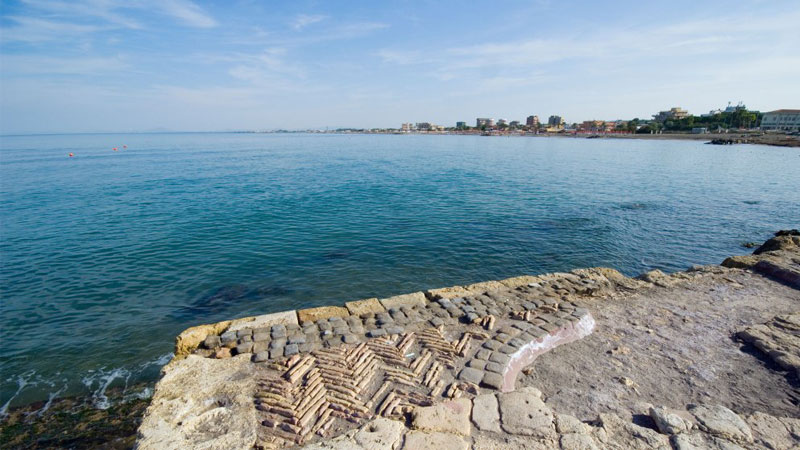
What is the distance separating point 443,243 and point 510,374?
974 cm

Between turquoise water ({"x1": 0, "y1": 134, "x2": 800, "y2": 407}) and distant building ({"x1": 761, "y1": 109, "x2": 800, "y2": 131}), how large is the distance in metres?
120

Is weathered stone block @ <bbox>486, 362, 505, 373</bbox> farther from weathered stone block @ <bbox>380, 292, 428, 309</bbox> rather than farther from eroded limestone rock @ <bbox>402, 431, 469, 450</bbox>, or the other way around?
weathered stone block @ <bbox>380, 292, 428, 309</bbox>

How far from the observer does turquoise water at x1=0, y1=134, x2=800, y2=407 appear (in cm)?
887

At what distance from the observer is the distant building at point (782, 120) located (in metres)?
105

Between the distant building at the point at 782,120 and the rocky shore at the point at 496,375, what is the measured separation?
154 meters

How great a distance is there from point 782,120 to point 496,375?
164443 millimetres

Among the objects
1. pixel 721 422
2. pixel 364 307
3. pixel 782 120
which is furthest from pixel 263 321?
pixel 782 120

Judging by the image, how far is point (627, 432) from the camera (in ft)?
13.5

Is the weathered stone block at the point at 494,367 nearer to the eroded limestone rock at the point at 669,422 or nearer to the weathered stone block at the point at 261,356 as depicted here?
the eroded limestone rock at the point at 669,422

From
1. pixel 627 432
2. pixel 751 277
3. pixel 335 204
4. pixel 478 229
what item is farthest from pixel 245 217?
pixel 751 277

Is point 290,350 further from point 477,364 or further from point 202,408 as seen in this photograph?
point 477,364

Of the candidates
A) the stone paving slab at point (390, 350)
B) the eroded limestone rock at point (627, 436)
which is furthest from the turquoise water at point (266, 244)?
the eroded limestone rock at point (627, 436)

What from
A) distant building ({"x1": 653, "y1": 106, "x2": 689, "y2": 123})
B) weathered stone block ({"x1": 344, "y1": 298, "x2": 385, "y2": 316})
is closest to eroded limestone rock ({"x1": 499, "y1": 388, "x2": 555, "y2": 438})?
weathered stone block ({"x1": 344, "y1": 298, "x2": 385, "y2": 316})

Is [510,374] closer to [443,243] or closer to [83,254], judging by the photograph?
[443,243]
